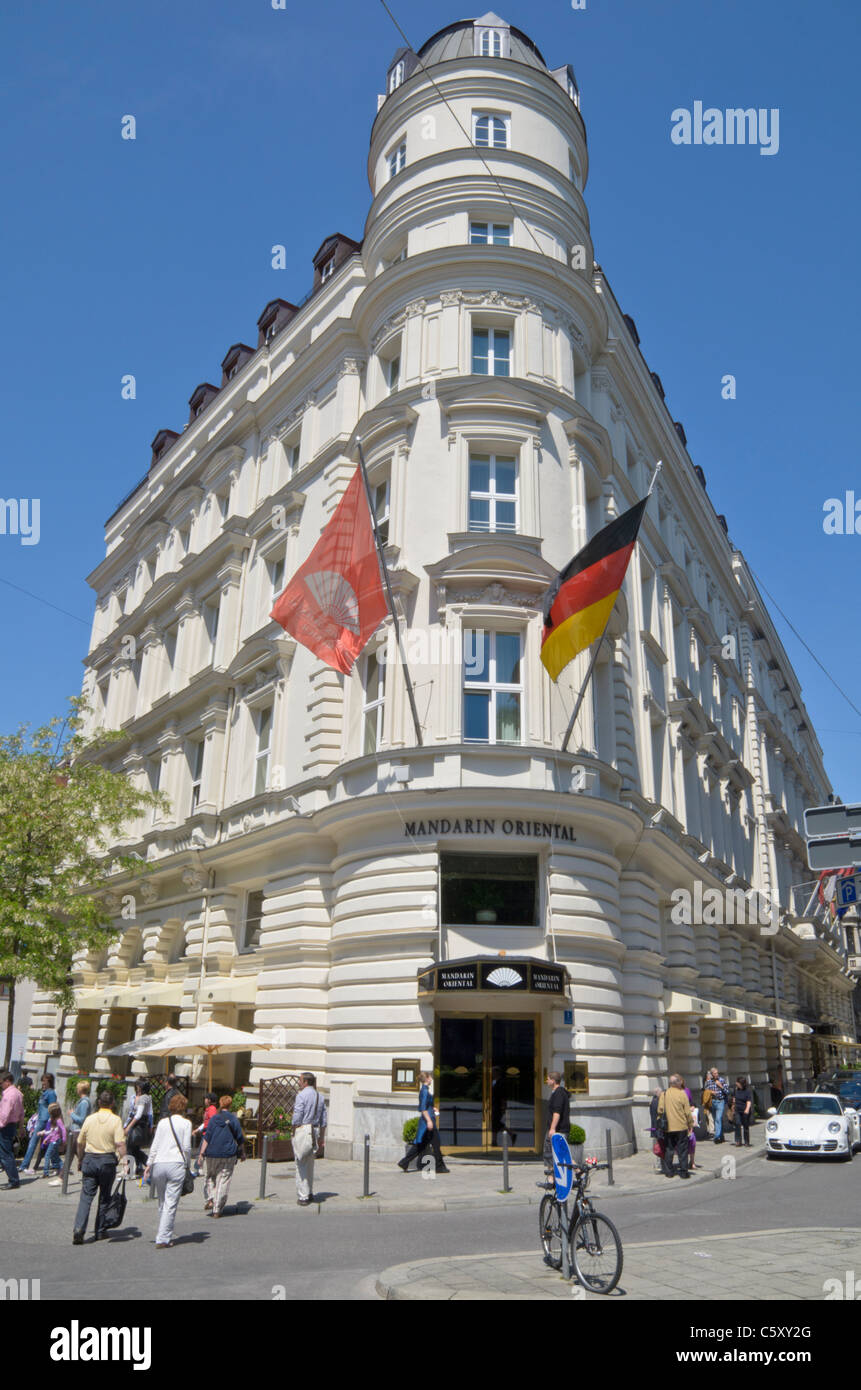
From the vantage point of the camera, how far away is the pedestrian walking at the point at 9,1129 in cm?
1744

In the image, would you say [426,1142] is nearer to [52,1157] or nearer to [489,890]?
[489,890]

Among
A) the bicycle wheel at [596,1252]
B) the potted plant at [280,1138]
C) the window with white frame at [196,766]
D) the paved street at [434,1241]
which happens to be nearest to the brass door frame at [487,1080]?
the paved street at [434,1241]

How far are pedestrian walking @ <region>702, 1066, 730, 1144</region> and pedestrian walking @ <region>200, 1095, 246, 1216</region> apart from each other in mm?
17399

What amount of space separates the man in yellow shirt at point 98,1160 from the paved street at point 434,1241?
1.10 ft

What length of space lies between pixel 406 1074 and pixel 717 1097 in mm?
11972

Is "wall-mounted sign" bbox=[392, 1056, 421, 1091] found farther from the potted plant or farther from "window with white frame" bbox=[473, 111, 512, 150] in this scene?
"window with white frame" bbox=[473, 111, 512, 150]

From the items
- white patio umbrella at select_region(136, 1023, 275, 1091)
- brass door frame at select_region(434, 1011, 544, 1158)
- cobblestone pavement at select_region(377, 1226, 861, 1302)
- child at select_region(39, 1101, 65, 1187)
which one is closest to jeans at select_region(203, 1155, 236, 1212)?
cobblestone pavement at select_region(377, 1226, 861, 1302)

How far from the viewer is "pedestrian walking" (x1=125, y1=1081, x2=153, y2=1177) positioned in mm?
18594

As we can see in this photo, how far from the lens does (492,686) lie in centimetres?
2280

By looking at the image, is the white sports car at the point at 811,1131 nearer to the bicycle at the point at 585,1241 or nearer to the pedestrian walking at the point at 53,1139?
the bicycle at the point at 585,1241

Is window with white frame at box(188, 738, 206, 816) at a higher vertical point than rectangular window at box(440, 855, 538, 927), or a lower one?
higher

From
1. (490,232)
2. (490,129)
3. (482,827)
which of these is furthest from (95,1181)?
(490,129)

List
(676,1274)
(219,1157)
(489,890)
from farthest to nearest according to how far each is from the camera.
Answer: (489,890) < (219,1157) < (676,1274)
